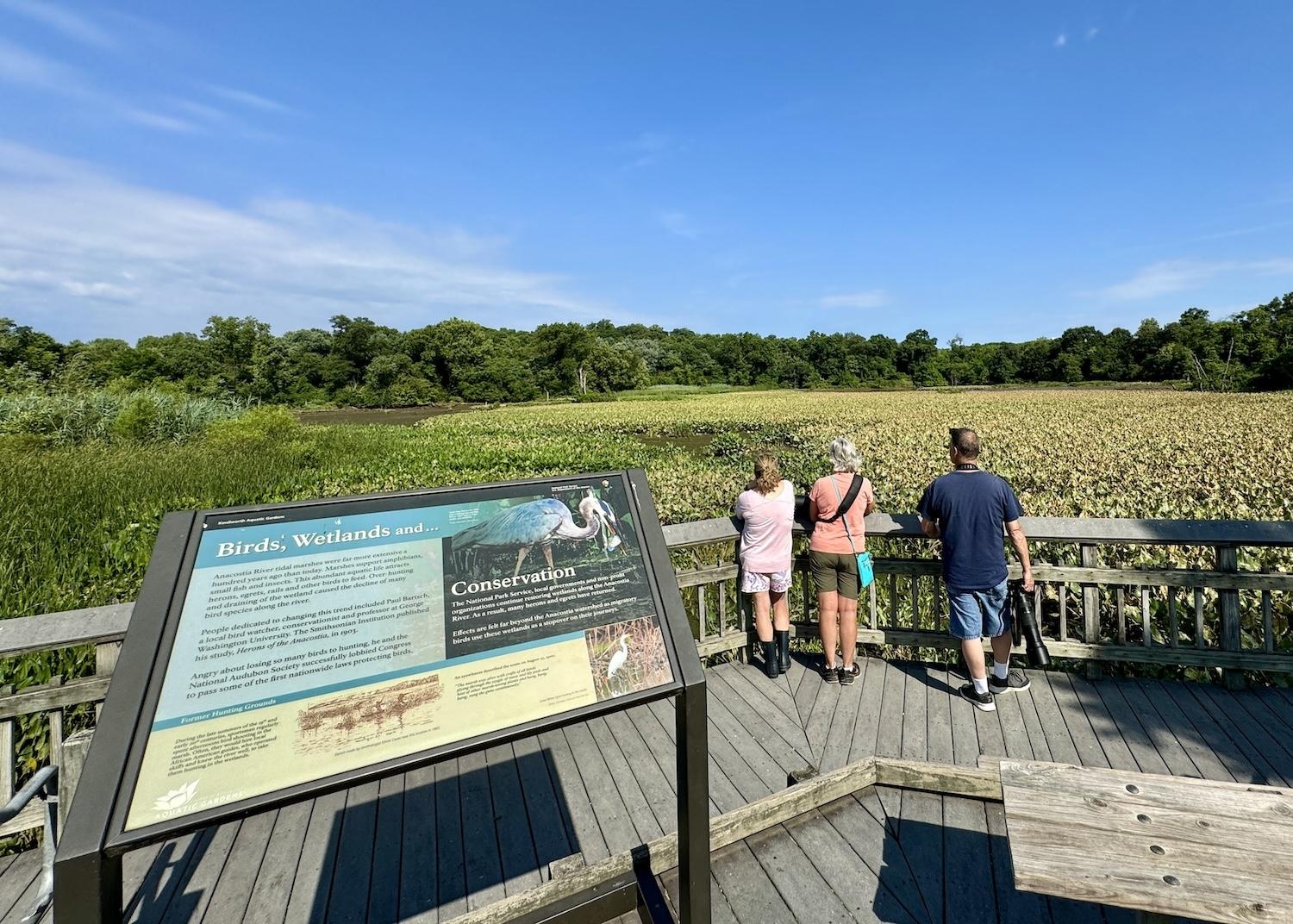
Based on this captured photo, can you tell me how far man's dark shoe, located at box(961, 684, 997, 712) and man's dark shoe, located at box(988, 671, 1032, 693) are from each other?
0.37 ft

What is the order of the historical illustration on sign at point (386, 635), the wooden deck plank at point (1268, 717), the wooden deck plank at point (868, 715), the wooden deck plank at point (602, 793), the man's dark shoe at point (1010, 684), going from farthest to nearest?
the man's dark shoe at point (1010, 684) < the wooden deck plank at point (868, 715) < the wooden deck plank at point (1268, 717) < the wooden deck plank at point (602, 793) < the historical illustration on sign at point (386, 635)

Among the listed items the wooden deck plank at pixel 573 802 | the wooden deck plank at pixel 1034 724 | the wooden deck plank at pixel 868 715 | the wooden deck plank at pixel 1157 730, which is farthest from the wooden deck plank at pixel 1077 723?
the wooden deck plank at pixel 573 802

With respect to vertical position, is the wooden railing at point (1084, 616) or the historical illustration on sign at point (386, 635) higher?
the historical illustration on sign at point (386, 635)

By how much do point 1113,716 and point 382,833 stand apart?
4.25m

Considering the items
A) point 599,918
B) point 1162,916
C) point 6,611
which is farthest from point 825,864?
point 6,611

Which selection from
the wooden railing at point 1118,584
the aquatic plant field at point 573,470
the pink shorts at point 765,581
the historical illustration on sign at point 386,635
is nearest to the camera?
the historical illustration on sign at point 386,635

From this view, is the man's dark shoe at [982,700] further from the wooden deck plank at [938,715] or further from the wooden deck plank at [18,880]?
the wooden deck plank at [18,880]

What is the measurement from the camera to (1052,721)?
355 cm

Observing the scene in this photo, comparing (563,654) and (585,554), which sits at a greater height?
(585,554)

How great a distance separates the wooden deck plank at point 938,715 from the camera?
3.35m

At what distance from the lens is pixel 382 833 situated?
2881 mm

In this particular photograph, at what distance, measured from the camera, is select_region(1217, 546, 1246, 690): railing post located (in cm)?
377

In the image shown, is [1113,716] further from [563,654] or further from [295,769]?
[295,769]

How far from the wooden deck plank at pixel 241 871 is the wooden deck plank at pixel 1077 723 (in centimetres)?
415
